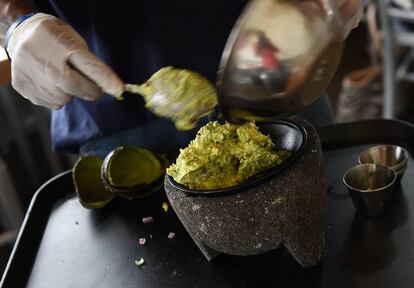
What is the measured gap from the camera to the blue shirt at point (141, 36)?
943 millimetres

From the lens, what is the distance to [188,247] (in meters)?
0.82

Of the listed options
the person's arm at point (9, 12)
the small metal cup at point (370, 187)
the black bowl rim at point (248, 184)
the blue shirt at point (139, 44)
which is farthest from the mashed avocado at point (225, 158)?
the person's arm at point (9, 12)

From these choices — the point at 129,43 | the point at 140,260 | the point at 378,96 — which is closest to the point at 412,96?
the point at 378,96

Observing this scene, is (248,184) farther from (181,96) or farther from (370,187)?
(370,187)

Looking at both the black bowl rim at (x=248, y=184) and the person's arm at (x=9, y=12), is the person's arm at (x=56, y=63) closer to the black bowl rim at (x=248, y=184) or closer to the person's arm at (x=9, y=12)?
the person's arm at (x=9, y=12)

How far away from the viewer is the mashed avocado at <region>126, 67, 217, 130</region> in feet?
2.44

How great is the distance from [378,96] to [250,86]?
163 centimetres

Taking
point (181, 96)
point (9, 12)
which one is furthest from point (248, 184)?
point (9, 12)

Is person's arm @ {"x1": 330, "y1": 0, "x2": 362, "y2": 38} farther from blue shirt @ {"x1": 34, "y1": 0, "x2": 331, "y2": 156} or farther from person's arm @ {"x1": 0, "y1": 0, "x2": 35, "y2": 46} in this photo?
person's arm @ {"x1": 0, "y1": 0, "x2": 35, "y2": 46}

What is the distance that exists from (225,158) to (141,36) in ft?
1.20

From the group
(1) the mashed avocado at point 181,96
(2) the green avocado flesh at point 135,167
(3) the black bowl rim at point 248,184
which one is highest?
(1) the mashed avocado at point 181,96

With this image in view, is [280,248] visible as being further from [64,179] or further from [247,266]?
[64,179]

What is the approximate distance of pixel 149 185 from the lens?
944 mm

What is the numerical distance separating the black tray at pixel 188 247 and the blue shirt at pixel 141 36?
173 mm
